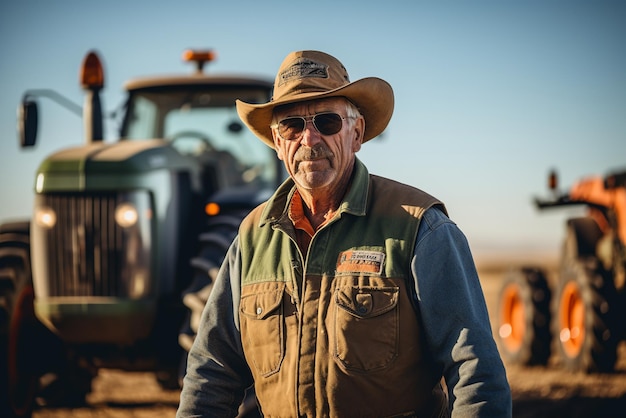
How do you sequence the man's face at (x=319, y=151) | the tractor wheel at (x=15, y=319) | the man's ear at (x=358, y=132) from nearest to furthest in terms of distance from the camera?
the man's face at (x=319, y=151) < the man's ear at (x=358, y=132) < the tractor wheel at (x=15, y=319)

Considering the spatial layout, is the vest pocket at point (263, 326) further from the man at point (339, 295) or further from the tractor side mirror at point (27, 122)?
the tractor side mirror at point (27, 122)

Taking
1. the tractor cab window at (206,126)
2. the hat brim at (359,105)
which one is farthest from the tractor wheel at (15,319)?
the hat brim at (359,105)

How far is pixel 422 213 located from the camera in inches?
105

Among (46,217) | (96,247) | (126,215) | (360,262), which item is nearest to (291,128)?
(360,262)

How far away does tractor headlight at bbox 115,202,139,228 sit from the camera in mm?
5871

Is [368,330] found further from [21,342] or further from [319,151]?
[21,342]

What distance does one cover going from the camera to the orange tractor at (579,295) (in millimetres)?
8789

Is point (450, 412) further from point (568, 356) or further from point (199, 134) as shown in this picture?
point (568, 356)

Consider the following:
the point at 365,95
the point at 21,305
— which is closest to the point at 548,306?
the point at 21,305

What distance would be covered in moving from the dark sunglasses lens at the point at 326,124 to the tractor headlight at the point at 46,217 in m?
3.48

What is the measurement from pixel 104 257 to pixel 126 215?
31cm

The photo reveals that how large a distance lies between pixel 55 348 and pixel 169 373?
851mm

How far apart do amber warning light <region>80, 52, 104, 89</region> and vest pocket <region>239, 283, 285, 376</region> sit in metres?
4.03

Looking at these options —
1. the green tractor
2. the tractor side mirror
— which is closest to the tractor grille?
the green tractor
